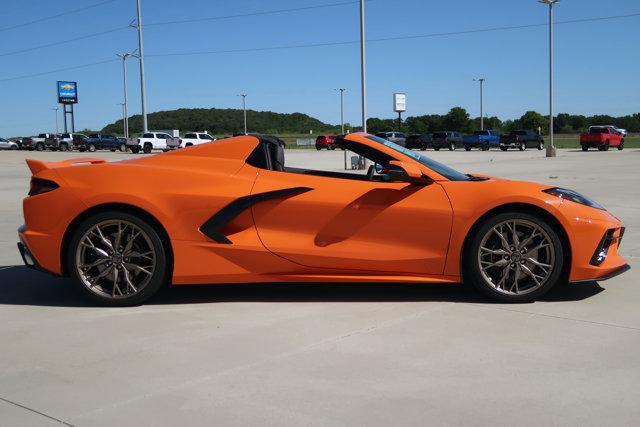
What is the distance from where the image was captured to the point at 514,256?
4.95 metres

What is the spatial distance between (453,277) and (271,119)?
578ft

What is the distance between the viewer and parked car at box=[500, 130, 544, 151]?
52781 mm

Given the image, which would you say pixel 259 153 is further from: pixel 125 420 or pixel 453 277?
pixel 125 420

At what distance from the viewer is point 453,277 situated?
502 cm

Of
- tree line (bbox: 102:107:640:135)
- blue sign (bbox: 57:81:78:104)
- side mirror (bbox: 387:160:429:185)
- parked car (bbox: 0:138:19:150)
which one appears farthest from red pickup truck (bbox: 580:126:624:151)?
tree line (bbox: 102:107:640:135)

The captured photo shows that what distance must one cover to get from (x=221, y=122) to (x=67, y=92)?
65299 millimetres

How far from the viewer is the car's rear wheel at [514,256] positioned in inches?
194

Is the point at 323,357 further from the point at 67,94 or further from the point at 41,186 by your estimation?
the point at 67,94

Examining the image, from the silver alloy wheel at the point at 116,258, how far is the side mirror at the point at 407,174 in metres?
1.89

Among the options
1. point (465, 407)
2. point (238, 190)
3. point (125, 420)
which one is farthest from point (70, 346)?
point (465, 407)

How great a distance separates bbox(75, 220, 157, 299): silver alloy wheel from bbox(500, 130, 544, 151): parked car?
167 feet

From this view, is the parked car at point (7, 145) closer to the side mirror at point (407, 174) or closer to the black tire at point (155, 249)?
the black tire at point (155, 249)

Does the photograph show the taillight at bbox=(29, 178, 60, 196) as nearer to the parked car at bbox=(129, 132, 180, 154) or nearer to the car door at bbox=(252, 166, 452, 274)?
the car door at bbox=(252, 166, 452, 274)

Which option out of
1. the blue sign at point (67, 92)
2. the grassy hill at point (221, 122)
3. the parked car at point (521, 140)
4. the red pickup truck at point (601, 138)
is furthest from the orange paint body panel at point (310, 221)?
the grassy hill at point (221, 122)
